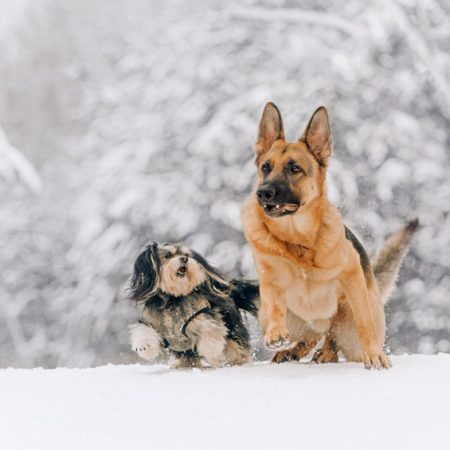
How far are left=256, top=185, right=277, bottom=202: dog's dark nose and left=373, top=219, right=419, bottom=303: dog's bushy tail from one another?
1.26 m

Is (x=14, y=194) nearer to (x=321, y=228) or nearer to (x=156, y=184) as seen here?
(x=156, y=184)

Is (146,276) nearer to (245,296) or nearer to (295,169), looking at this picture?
(245,296)

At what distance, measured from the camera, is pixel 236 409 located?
9.89 feet

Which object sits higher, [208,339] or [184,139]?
[208,339]

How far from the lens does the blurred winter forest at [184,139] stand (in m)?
7.67

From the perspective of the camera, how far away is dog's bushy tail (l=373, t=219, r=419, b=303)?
14.7 ft

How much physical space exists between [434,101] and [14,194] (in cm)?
465

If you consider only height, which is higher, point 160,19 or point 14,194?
point 160,19

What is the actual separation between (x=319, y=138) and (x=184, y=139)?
172 inches

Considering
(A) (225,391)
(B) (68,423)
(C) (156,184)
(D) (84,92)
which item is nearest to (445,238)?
(C) (156,184)

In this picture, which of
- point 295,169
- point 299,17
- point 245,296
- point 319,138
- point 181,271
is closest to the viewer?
point 295,169

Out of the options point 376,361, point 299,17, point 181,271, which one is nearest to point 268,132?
point 181,271

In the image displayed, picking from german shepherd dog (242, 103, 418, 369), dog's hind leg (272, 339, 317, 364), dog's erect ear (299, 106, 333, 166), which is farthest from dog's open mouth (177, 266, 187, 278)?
dog's erect ear (299, 106, 333, 166)

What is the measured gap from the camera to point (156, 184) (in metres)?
7.93
